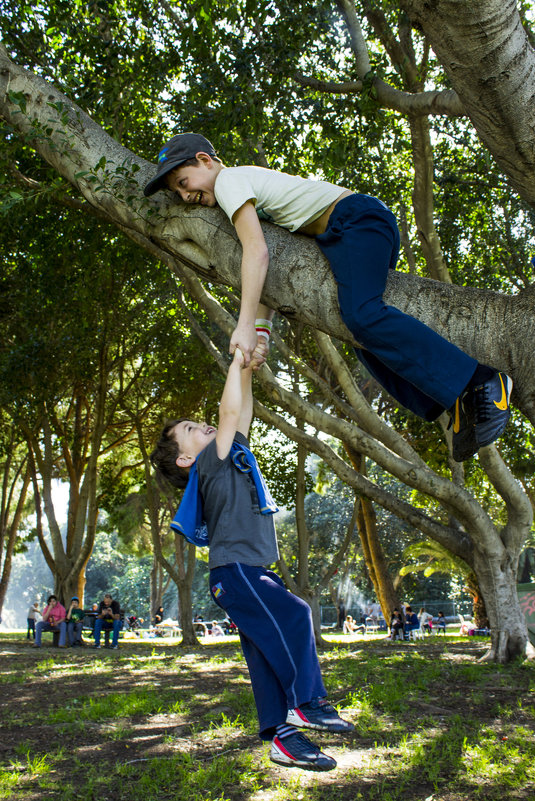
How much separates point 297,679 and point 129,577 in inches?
2498

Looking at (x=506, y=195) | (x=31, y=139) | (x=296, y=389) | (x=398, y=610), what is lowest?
(x=398, y=610)

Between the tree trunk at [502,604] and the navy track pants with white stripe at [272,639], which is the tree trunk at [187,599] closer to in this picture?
the tree trunk at [502,604]

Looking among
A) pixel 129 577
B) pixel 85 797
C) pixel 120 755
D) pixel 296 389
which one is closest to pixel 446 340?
pixel 85 797

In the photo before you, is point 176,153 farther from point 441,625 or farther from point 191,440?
point 441,625

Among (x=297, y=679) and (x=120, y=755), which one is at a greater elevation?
(x=297, y=679)

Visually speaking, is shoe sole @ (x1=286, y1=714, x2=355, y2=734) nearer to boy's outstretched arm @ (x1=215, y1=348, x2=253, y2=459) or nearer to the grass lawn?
boy's outstretched arm @ (x1=215, y1=348, x2=253, y2=459)

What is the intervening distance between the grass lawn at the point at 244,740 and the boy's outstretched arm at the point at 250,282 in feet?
9.19

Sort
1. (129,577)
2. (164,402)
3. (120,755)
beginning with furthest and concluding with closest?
(129,577)
(164,402)
(120,755)

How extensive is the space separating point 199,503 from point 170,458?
1.30 ft

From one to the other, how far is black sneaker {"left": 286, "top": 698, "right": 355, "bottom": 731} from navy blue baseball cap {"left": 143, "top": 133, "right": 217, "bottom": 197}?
7.45ft

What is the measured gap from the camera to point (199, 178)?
9.45 feet

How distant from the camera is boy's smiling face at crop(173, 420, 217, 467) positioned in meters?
3.01

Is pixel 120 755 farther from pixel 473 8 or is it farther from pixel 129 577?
pixel 129 577

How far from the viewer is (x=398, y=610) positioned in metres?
19.3
